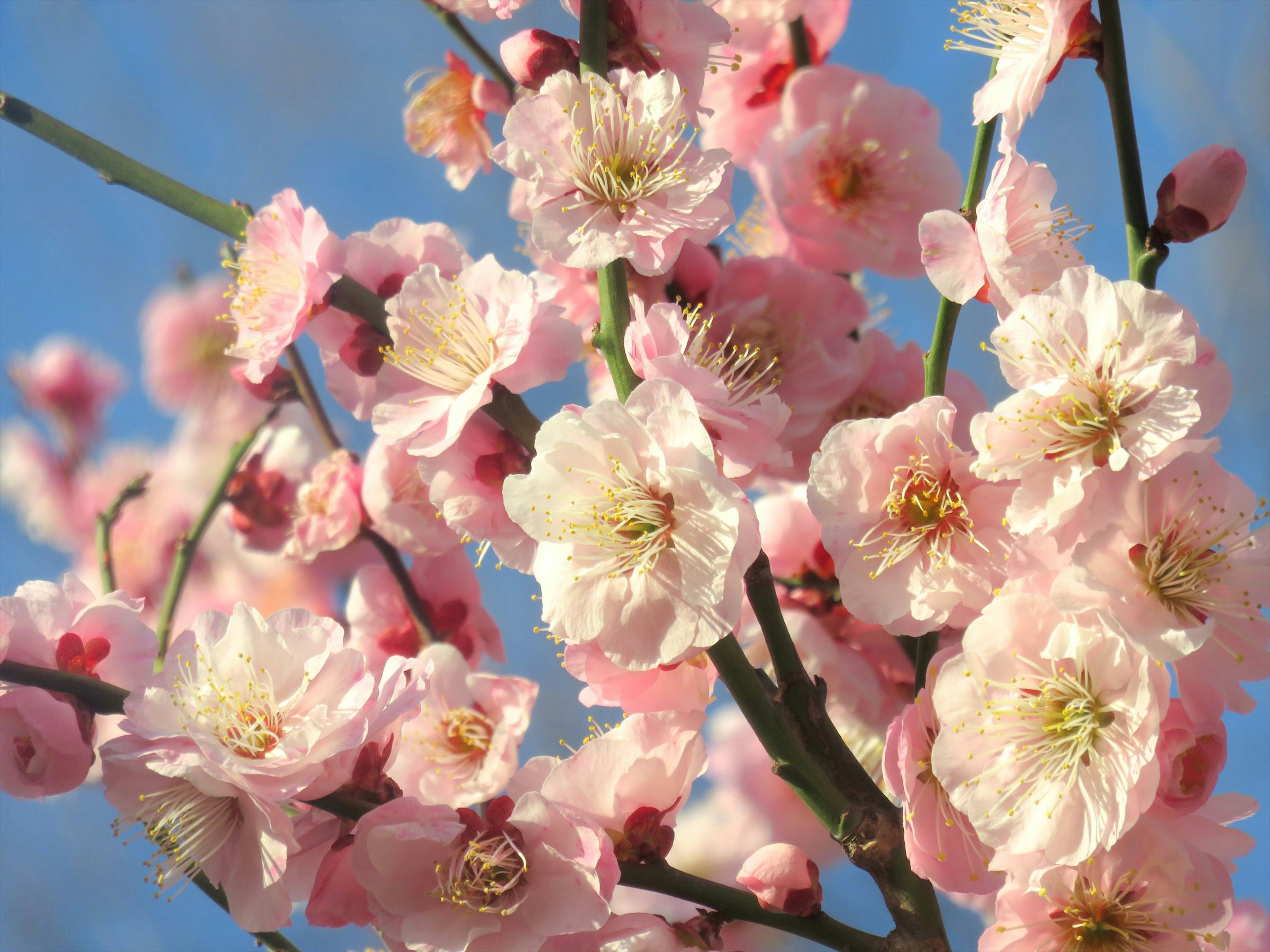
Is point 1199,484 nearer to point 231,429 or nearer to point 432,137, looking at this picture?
point 432,137

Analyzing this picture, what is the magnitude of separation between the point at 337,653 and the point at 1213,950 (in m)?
0.56

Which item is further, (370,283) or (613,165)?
(370,283)

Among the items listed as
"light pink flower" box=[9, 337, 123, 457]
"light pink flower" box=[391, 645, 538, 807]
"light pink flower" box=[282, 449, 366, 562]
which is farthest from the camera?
"light pink flower" box=[9, 337, 123, 457]

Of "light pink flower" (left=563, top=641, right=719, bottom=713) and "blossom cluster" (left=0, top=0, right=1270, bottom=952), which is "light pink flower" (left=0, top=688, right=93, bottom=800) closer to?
"blossom cluster" (left=0, top=0, right=1270, bottom=952)

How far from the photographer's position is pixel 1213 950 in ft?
2.28

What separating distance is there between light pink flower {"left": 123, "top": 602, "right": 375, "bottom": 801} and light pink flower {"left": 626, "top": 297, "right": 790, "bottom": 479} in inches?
9.5

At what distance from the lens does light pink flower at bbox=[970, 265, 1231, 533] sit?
1.87 feet

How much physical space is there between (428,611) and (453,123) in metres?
0.46

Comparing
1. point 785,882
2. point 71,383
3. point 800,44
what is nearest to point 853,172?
point 800,44

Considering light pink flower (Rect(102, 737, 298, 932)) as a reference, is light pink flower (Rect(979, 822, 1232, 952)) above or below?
above

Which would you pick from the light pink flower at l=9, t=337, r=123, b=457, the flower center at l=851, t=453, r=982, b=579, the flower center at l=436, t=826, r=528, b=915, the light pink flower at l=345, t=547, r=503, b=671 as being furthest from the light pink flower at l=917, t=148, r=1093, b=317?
the light pink flower at l=9, t=337, r=123, b=457

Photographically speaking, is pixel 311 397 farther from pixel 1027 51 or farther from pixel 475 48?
pixel 1027 51

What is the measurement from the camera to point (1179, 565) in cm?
59

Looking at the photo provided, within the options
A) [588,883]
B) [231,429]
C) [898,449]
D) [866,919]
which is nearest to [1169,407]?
[898,449]
